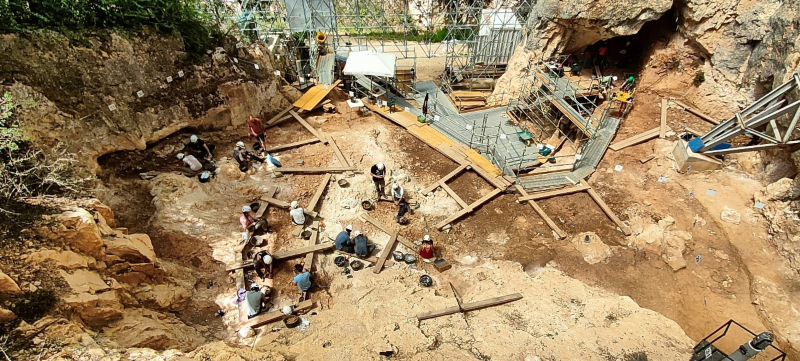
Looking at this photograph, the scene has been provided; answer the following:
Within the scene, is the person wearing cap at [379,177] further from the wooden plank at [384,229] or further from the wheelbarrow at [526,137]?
the wheelbarrow at [526,137]

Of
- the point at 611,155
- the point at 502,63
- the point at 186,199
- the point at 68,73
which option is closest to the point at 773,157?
the point at 611,155

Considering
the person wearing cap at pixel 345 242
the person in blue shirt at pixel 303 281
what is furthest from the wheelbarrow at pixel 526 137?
the person in blue shirt at pixel 303 281

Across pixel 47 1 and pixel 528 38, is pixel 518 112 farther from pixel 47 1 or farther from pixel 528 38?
pixel 47 1

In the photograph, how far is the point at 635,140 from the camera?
1537cm

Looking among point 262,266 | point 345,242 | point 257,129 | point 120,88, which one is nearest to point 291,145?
point 257,129

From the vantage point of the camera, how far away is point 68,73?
10766mm

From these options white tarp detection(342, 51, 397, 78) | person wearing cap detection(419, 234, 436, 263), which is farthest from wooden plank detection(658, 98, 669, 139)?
white tarp detection(342, 51, 397, 78)

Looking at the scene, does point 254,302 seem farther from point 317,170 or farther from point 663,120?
point 663,120

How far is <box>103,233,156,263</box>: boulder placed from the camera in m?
7.77

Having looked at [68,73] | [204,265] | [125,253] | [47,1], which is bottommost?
[204,265]

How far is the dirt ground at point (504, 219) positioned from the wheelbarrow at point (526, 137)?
9.98 ft

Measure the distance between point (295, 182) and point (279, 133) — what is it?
139 inches

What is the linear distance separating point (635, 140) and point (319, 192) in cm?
1270

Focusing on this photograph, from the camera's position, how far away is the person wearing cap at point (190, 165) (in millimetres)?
12523
